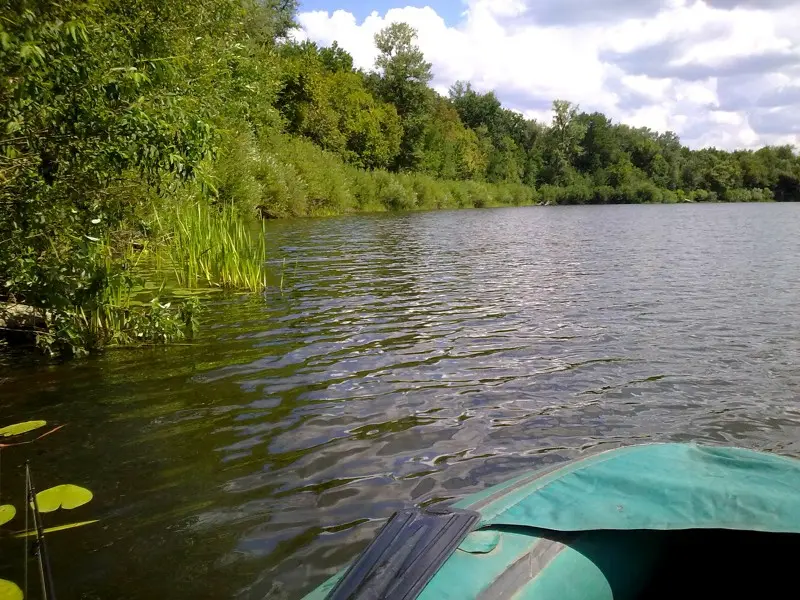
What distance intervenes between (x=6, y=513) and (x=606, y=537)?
3.34m

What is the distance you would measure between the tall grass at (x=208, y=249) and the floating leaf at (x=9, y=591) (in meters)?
7.34

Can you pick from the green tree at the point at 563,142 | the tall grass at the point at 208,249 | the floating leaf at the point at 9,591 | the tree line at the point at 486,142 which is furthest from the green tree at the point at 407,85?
the floating leaf at the point at 9,591

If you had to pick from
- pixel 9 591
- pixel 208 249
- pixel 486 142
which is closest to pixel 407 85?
pixel 486 142

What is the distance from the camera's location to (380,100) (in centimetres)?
5888

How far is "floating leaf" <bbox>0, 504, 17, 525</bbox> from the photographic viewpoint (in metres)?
3.41

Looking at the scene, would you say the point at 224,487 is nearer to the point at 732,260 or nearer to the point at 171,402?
the point at 171,402

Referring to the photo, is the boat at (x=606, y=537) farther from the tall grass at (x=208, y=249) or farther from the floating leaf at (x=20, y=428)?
the tall grass at (x=208, y=249)

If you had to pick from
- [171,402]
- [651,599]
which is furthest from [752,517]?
[171,402]

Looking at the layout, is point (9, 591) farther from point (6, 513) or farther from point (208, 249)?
point (208, 249)

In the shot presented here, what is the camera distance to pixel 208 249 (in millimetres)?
10109

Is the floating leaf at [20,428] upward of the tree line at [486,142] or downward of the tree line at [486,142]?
downward

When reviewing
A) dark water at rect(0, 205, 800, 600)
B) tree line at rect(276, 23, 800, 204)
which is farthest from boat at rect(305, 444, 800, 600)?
tree line at rect(276, 23, 800, 204)

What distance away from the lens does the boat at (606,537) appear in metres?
1.80

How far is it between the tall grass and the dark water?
785 millimetres
